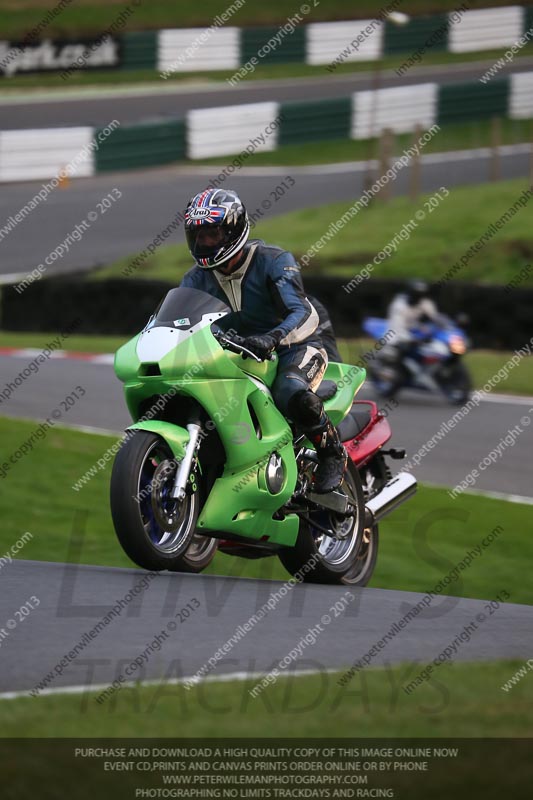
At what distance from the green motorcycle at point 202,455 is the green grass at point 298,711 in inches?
53.4

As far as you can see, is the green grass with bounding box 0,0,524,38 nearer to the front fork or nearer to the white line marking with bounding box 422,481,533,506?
the white line marking with bounding box 422,481,533,506

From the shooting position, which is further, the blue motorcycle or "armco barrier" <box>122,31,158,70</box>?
"armco barrier" <box>122,31,158,70</box>

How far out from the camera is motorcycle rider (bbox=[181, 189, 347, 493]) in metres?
6.10

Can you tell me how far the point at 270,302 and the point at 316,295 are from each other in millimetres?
11226

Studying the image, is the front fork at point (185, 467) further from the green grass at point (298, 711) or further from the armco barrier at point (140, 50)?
the armco barrier at point (140, 50)

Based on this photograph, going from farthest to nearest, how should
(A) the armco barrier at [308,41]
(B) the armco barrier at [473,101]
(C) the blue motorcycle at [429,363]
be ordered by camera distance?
(A) the armco barrier at [308,41], (B) the armco barrier at [473,101], (C) the blue motorcycle at [429,363]

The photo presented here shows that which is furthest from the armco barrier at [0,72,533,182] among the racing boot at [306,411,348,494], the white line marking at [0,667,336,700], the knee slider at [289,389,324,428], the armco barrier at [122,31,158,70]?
the white line marking at [0,667,336,700]

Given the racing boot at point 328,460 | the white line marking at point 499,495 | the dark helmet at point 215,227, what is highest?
the dark helmet at point 215,227

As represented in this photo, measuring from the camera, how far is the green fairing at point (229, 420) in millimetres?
5770

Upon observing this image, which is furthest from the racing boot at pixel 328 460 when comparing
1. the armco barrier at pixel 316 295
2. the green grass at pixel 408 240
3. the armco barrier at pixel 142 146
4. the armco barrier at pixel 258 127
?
the armco barrier at pixel 142 146

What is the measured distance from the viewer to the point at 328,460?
6.48 m

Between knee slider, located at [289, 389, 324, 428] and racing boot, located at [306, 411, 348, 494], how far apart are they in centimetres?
10

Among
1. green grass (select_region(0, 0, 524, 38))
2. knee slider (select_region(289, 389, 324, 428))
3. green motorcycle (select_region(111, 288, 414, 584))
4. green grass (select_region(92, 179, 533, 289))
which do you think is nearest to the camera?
green motorcycle (select_region(111, 288, 414, 584))
